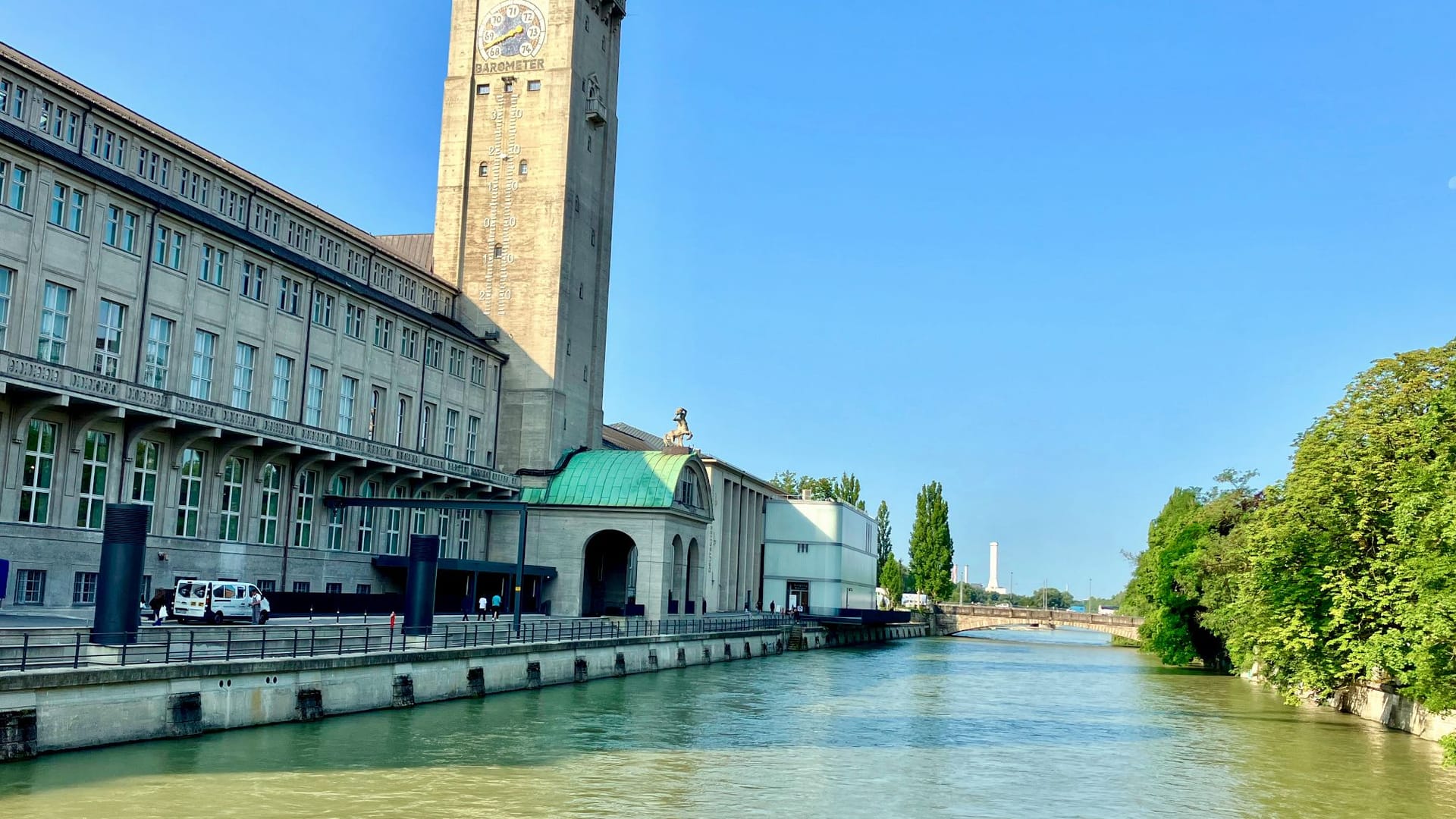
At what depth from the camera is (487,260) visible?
83.8 metres

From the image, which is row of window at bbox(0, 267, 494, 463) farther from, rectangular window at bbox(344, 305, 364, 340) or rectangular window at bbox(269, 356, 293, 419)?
rectangular window at bbox(344, 305, 364, 340)

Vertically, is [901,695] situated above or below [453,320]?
below

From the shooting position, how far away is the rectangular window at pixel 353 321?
217 feet

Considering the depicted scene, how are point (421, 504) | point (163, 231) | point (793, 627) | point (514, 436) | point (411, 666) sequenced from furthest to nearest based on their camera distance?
1. point (793, 627)
2. point (514, 436)
3. point (421, 504)
4. point (163, 231)
5. point (411, 666)

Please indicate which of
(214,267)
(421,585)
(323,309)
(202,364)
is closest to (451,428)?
(323,309)

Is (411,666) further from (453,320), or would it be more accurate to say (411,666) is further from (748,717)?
(453,320)

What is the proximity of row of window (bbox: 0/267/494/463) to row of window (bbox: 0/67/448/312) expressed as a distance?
3.61 metres

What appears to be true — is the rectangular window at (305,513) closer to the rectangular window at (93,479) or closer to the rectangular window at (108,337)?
the rectangular window at (93,479)

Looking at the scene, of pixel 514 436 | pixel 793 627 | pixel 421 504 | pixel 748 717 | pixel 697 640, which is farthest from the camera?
pixel 793 627

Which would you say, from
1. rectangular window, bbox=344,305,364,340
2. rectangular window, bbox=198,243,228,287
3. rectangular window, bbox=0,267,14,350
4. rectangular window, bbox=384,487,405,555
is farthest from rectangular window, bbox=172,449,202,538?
rectangular window, bbox=384,487,405,555

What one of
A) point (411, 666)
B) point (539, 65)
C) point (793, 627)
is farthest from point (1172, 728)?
point (539, 65)

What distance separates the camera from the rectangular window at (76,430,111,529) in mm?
47625

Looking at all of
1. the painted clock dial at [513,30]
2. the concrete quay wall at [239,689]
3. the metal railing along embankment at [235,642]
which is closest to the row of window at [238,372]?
the metal railing along embankment at [235,642]

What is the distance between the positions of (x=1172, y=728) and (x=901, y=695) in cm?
1360
